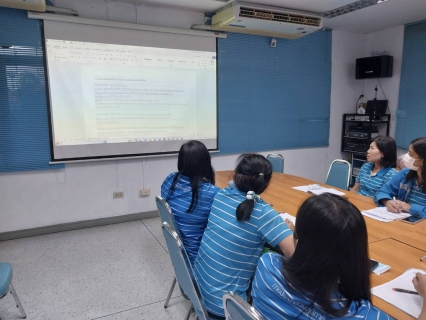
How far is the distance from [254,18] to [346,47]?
95.0 inches

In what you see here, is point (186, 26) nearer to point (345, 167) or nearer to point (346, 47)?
point (345, 167)

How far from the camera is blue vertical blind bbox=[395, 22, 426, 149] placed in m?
4.39

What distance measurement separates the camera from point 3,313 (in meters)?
2.10

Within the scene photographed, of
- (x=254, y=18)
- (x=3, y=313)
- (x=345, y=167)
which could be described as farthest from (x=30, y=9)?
(x=345, y=167)

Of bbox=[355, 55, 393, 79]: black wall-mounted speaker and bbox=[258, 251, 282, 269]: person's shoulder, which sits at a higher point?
bbox=[355, 55, 393, 79]: black wall-mounted speaker

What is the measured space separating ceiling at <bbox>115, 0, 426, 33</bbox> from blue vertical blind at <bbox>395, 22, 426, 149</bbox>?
0.84 feet

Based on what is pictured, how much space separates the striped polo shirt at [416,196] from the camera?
2.13 metres

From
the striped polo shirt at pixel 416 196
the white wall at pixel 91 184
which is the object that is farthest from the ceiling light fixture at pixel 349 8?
the striped polo shirt at pixel 416 196

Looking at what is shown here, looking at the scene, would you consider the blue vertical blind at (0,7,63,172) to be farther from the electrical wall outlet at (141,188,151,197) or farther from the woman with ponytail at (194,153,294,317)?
the woman with ponytail at (194,153,294,317)

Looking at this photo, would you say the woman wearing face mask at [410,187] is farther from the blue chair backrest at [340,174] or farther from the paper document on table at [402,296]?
the paper document on table at [402,296]

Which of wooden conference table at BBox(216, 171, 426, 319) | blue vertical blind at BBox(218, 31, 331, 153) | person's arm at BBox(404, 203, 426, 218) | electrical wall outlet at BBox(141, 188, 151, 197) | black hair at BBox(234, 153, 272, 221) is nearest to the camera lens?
wooden conference table at BBox(216, 171, 426, 319)

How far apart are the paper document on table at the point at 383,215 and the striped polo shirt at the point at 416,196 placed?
0.67 feet

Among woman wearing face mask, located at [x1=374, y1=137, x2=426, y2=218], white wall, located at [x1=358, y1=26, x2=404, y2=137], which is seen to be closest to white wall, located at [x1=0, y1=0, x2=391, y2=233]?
woman wearing face mask, located at [x1=374, y1=137, x2=426, y2=218]

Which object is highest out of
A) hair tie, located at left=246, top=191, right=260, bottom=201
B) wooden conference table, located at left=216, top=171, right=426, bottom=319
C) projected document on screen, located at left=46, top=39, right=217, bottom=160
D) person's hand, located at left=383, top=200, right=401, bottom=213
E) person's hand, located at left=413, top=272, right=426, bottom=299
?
projected document on screen, located at left=46, top=39, right=217, bottom=160
